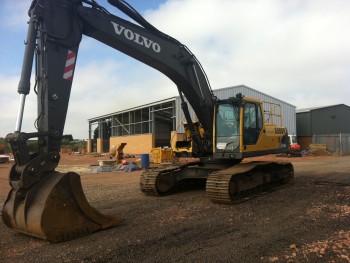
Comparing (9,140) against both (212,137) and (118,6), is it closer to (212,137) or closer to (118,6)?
(118,6)

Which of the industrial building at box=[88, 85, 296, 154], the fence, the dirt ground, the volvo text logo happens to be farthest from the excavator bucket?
the fence

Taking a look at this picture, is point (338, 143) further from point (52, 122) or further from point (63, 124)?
point (52, 122)

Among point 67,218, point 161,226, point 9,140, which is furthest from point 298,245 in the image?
point 9,140

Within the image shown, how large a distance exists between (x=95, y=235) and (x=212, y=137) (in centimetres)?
496

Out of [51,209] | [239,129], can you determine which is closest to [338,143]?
[239,129]

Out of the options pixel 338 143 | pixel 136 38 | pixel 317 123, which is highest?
pixel 317 123

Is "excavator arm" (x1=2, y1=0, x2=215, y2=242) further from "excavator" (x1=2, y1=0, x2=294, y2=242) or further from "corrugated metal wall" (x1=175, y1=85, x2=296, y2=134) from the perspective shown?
"corrugated metal wall" (x1=175, y1=85, x2=296, y2=134)

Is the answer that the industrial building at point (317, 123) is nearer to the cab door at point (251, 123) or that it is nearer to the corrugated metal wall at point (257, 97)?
the corrugated metal wall at point (257, 97)

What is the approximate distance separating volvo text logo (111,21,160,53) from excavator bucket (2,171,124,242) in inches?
125

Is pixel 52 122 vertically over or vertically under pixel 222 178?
over

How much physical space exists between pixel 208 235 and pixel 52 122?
3181 millimetres

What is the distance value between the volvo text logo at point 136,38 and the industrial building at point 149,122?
20543mm

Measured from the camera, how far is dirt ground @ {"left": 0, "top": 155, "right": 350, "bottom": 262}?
5188mm

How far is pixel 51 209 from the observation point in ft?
18.1
